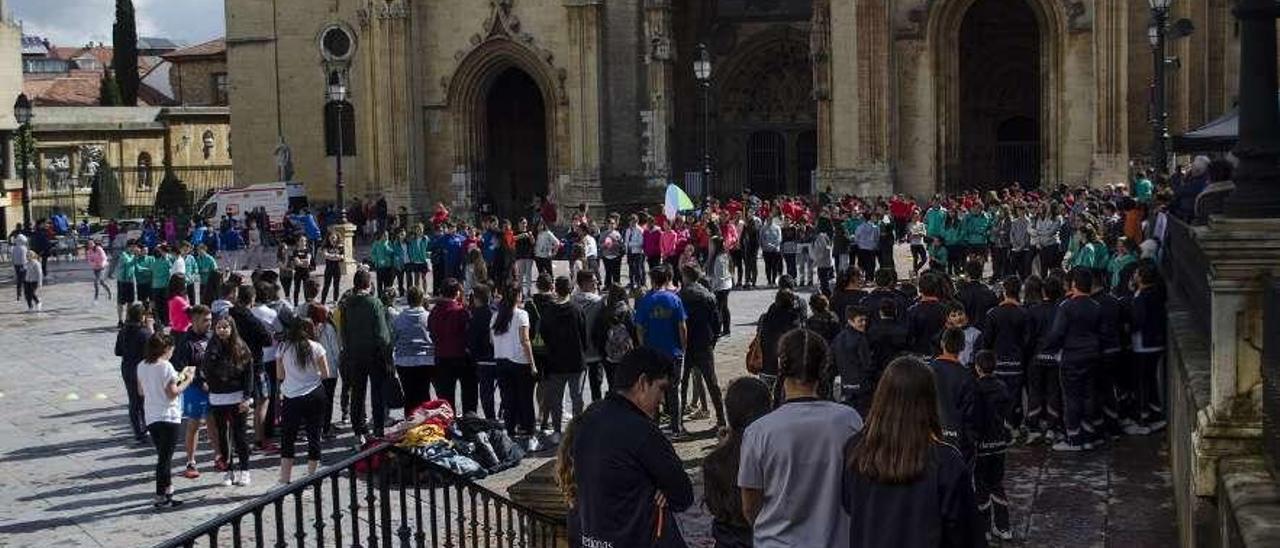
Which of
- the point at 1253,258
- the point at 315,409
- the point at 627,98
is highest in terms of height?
the point at 627,98

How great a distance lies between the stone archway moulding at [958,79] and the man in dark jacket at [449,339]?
76.1 ft

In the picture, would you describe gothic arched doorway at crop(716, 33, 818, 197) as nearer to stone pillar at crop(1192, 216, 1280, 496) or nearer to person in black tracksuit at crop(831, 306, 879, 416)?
person in black tracksuit at crop(831, 306, 879, 416)

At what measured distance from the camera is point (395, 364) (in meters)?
15.8

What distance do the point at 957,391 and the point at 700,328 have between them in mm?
5854

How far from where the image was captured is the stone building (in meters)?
35.6

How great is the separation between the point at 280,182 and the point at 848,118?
17643 mm

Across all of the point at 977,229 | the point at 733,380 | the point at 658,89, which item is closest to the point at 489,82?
the point at 658,89

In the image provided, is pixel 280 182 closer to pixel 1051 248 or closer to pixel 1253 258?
pixel 1051 248

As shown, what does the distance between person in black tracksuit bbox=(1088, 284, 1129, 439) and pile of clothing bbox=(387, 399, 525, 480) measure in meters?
5.07

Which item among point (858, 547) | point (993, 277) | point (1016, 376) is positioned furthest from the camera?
point (993, 277)

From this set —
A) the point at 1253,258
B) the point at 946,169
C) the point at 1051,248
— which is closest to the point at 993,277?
the point at 1051,248

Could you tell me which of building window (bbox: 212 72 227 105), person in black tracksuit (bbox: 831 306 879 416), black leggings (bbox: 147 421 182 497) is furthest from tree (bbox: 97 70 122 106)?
person in black tracksuit (bbox: 831 306 879 416)

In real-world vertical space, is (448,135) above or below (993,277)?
above

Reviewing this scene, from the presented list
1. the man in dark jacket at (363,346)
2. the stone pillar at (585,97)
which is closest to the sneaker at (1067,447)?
the man in dark jacket at (363,346)
